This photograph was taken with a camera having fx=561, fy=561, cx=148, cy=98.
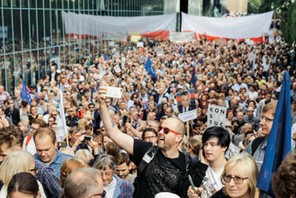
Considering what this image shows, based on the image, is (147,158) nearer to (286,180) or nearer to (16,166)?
(16,166)

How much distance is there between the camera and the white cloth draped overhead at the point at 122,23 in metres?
20.2

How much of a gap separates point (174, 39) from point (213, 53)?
31.5 feet

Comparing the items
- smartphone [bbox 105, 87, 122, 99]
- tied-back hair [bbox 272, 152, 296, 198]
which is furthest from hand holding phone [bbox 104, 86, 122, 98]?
tied-back hair [bbox 272, 152, 296, 198]

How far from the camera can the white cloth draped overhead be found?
20.2 m

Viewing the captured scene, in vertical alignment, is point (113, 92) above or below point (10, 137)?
above

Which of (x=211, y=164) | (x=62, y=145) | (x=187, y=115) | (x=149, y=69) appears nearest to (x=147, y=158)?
(x=211, y=164)

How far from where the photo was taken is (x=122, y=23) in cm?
2122

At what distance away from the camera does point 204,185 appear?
4.57 meters

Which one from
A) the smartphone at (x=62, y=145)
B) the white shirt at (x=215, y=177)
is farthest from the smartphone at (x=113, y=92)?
the smartphone at (x=62, y=145)

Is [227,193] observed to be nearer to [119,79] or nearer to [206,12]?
[119,79]

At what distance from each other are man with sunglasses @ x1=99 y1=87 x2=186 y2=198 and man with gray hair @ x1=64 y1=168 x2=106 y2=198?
46.4 inches

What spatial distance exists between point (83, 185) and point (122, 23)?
17985 mm

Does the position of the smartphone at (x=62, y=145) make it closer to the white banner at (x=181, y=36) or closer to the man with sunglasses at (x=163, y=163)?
the man with sunglasses at (x=163, y=163)

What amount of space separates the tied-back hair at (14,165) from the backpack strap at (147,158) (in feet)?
3.26
